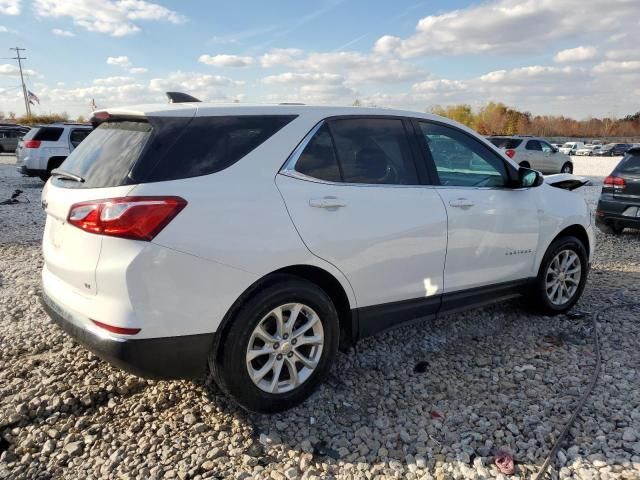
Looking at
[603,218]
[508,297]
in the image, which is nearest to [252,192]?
[508,297]

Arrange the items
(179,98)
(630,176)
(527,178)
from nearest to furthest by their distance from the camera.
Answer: (179,98) < (527,178) < (630,176)

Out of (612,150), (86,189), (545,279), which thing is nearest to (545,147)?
(545,279)

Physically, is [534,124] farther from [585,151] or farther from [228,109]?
[228,109]

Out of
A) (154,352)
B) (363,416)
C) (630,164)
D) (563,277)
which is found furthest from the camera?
(630,164)

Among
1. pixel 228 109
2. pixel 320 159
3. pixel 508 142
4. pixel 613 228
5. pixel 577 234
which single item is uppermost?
pixel 228 109

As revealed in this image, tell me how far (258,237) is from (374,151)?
3.65ft

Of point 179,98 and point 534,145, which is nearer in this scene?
point 179,98

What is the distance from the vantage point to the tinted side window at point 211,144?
8.39 ft

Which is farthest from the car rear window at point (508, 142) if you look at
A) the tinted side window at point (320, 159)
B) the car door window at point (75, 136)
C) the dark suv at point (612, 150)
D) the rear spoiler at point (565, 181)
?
the dark suv at point (612, 150)

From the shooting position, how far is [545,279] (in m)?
4.42

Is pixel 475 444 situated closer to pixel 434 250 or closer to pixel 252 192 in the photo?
pixel 434 250

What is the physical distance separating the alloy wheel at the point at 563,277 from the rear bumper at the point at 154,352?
322 centimetres

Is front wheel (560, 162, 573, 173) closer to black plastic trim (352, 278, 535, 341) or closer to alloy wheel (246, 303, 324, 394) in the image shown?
black plastic trim (352, 278, 535, 341)

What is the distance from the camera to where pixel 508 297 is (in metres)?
4.20
